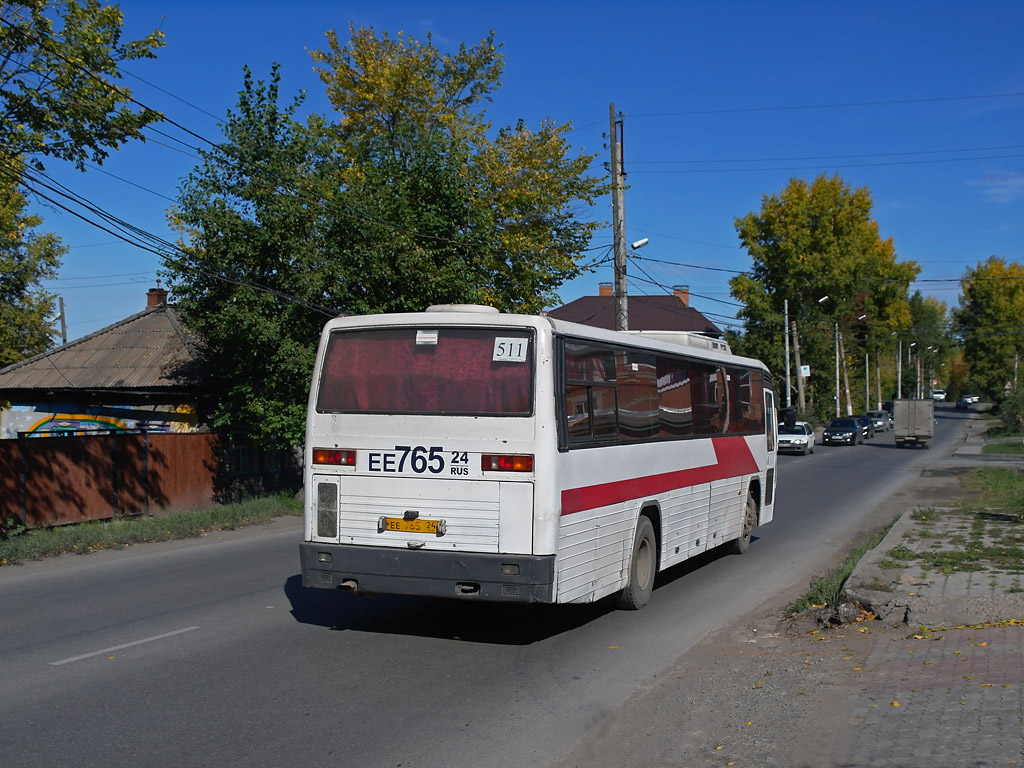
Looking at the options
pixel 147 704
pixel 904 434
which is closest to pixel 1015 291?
pixel 904 434

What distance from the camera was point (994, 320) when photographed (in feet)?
278

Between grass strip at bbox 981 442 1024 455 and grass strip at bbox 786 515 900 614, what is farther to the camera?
grass strip at bbox 981 442 1024 455

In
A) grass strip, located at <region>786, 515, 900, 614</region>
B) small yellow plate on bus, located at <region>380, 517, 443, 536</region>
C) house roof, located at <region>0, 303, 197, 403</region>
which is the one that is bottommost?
grass strip, located at <region>786, 515, 900, 614</region>

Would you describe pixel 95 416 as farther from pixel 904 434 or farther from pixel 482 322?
pixel 904 434

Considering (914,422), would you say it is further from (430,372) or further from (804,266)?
(430,372)

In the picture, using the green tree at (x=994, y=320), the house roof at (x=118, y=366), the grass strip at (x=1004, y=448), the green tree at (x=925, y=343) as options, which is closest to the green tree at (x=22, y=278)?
the house roof at (x=118, y=366)

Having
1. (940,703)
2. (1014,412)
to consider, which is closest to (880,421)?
(1014,412)

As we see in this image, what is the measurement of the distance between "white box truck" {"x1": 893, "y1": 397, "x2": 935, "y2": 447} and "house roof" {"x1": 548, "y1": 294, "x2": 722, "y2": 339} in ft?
66.2

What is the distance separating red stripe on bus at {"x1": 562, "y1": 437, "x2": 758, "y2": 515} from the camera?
8180 mm

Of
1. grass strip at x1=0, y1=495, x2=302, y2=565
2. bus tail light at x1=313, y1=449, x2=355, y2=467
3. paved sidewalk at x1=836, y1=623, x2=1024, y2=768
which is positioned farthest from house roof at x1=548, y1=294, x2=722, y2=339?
paved sidewalk at x1=836, y1=623, x2=1024, y2=768

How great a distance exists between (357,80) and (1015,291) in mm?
73179

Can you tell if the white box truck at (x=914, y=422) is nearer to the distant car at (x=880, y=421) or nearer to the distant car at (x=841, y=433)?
the distant car at (x=841, y=433)

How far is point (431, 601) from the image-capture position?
1025cm

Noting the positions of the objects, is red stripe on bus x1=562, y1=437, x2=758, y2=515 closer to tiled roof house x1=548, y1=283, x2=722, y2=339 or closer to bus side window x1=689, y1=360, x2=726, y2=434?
bus side window x1=689, y1=360, x2=726, y2=434
